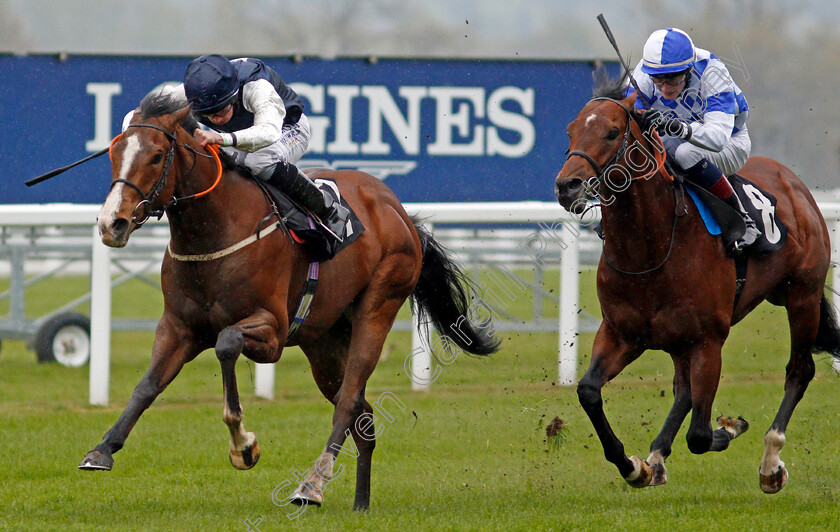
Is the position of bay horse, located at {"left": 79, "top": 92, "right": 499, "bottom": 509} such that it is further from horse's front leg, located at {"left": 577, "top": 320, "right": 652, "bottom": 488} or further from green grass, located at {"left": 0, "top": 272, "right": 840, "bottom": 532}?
horse's front leg, located at {"left": 577, "top": 320, "right": 652, "bottom": 488}

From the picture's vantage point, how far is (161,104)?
4207 mm

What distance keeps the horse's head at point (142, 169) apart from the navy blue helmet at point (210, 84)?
0.10 metres

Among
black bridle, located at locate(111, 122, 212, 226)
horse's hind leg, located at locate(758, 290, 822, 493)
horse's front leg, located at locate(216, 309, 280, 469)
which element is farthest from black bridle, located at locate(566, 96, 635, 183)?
horse's hind leg, located at locate(758, 290, 822, 493)

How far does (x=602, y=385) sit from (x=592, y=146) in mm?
1072

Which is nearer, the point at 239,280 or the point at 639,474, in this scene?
the point at 239,280

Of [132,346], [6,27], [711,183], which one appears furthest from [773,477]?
[6,27]

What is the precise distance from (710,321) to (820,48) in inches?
835

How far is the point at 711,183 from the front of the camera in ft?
16.0

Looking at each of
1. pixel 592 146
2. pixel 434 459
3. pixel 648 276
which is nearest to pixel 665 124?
pixel 592 146

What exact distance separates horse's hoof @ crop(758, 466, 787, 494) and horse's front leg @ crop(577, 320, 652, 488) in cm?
56

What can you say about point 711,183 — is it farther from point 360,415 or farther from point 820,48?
point 820,48

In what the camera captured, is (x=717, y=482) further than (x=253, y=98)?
Yes

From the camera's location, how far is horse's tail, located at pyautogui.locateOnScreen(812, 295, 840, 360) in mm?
5930

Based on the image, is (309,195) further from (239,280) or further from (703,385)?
(703,385)
